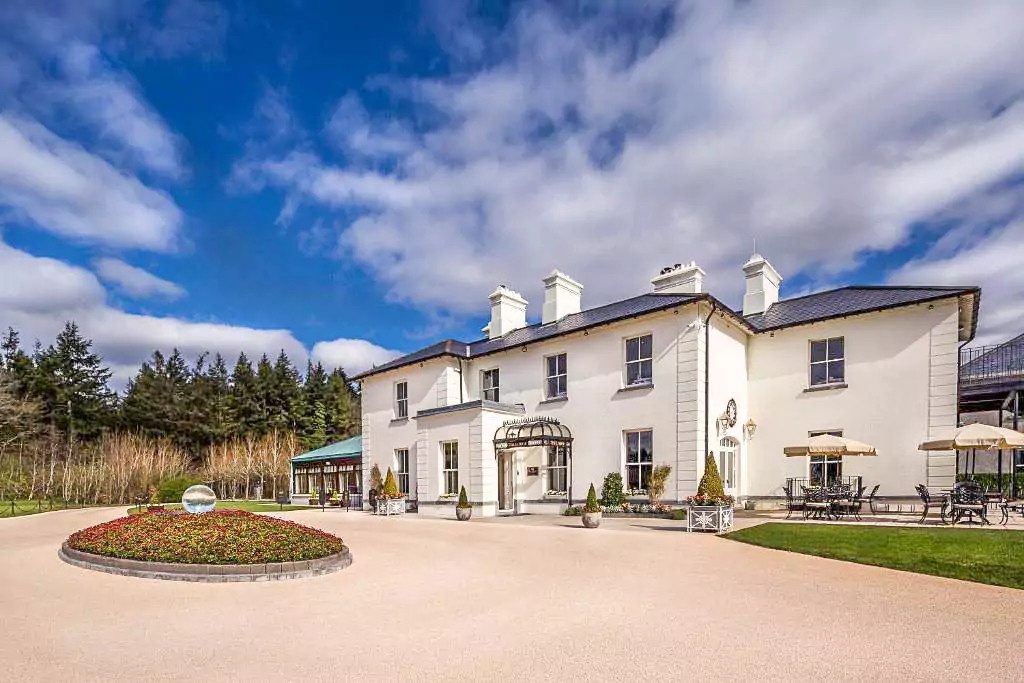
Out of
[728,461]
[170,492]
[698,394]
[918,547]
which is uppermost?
[698,394]

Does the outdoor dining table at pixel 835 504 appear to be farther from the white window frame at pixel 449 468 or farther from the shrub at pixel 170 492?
the shrub at pixel 170 492

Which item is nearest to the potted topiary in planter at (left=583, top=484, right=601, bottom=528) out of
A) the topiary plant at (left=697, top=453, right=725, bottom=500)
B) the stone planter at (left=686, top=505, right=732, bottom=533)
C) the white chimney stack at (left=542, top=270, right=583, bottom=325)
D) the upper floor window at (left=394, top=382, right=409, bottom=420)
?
the stone planter at (left=686, top=505, right=732, bottom=533)

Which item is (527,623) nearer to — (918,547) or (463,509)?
(918,547)

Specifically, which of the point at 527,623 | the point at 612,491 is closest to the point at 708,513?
the point at 612,491

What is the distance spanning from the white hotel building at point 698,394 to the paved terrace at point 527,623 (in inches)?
330

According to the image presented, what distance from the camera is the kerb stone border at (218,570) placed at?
832 centimetres

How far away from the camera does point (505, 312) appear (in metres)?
25.3

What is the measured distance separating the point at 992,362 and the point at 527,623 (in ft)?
86.7

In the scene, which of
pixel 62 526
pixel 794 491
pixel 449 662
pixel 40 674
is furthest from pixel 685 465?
pixel 62 526

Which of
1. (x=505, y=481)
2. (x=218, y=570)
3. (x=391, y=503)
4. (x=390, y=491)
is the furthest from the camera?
(x=390, y=491)

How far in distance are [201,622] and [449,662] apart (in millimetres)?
3126

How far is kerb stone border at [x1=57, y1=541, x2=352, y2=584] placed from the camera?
8320mm

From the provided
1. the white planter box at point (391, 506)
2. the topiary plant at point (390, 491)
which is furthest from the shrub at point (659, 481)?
the topiary plant at point (390, 491)

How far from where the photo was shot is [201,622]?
6.05m
